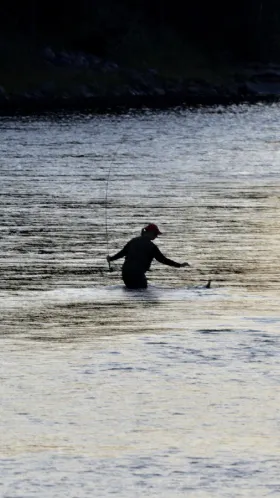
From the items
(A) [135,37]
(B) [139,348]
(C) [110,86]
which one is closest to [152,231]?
(B) [139,348]

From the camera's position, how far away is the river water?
522 inches

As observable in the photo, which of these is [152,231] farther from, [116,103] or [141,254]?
[116,103]

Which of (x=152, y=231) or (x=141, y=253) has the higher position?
(x=152, y=231)

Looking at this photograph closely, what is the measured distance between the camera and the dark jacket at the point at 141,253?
22.7 metres

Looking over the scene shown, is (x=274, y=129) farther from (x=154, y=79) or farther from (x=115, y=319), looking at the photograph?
(x=115, y=319)

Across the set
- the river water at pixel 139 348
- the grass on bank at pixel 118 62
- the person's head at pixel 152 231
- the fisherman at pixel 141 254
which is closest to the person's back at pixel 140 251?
the fisherman at pixel 141 254

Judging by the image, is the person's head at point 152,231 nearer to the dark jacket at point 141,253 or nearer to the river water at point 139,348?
the dark jacket at point 141,253

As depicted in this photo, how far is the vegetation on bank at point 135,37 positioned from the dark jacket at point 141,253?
68.3m

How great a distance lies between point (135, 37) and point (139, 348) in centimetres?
9519

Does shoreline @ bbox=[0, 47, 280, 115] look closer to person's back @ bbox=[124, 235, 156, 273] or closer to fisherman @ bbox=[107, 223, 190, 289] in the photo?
fisherman @ bbox=[107, 223, 190, 289]

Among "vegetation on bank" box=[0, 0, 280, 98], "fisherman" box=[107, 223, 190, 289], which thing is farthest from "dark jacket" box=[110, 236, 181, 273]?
"vegetation on bank" box=[0, 0, 280, 98]

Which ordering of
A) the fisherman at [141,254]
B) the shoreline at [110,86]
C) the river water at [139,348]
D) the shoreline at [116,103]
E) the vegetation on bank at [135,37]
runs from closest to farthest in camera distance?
the river water at [139,348], the fisherman at [141,254], the shoreline at [116,103], the shoreline at [110,86], the vegetation on bank at [135,37]

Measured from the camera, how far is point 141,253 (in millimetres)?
22812

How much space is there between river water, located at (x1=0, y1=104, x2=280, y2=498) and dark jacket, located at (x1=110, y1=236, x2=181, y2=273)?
18.9 inches
